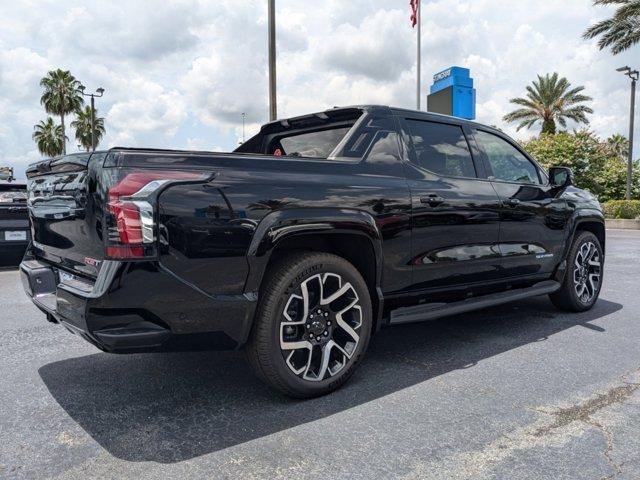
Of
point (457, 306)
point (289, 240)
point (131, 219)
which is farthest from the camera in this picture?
point (457, 306)

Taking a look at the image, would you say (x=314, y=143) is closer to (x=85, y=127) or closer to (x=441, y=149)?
(x=441, y=149)

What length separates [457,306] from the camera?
382cm

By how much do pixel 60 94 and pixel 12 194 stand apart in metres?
46.6

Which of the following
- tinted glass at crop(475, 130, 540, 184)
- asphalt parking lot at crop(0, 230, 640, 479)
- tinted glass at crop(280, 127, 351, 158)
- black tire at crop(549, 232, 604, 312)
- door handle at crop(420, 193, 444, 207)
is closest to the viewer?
asphalt parking lot at crop(0, 230, 640, 479)

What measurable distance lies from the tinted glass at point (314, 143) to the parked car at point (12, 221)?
5033mm

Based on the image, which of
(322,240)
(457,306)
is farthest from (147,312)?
(457,306)

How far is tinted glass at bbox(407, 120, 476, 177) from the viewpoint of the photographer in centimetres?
382

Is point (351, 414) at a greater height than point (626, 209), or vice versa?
point (626, 209)

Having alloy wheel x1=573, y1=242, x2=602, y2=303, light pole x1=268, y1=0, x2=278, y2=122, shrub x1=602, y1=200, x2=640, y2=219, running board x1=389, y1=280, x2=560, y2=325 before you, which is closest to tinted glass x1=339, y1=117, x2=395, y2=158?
running board x1=389, y1=280, x2=560, y2=325

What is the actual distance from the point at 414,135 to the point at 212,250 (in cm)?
190

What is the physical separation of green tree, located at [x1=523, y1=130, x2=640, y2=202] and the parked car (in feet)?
101

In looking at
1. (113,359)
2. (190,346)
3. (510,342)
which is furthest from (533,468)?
(113,359)

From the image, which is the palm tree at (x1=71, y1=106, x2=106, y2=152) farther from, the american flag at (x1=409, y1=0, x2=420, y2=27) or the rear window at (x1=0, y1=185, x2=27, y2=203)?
the rear window at (x1=0, y1=185, x2=27, y2=203)

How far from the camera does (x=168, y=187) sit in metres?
2.52
